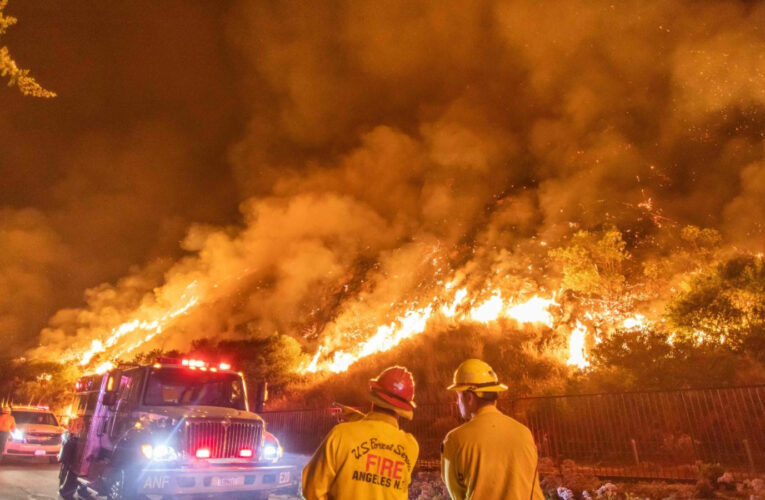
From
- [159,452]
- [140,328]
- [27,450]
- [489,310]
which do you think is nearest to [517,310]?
[489,310]

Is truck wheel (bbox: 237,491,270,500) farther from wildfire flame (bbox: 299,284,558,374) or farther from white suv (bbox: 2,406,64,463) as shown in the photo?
wildfire flame (bbox: 299,284,558,374)

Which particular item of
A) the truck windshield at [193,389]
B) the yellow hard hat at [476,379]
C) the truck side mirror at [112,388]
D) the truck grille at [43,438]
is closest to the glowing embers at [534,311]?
the truck windshield at [193,389]

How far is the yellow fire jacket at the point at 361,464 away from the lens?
102 inches

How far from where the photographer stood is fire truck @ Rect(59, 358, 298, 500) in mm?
6568

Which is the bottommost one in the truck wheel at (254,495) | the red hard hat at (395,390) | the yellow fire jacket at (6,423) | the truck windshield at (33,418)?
the truck wheel at (254,495)

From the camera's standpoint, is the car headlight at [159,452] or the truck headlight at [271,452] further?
the truck headlight at [271,452]

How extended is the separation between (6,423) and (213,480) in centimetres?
1017

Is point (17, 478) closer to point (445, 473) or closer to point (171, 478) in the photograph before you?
point (171, 478)

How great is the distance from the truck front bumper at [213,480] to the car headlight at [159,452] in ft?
1.32

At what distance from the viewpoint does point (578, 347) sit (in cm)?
1686

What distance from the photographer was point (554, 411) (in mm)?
10508

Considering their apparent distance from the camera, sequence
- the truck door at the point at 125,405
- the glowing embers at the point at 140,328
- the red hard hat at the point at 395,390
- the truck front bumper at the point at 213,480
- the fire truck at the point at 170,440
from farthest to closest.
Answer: the glowing embers at the point at 140,328, the truck door at the point at 125,405, the fire truck at the point at 170,440, the truck front bumper at the point at 213,480, the red hard hat at the point at 395,390

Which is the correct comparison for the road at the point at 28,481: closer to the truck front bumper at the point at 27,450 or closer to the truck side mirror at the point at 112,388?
the truck front bumper at the point at 27,450

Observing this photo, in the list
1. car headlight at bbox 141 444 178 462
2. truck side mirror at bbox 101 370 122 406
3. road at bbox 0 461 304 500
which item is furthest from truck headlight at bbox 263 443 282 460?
truck side mirror at bbox 101 370 122 406
